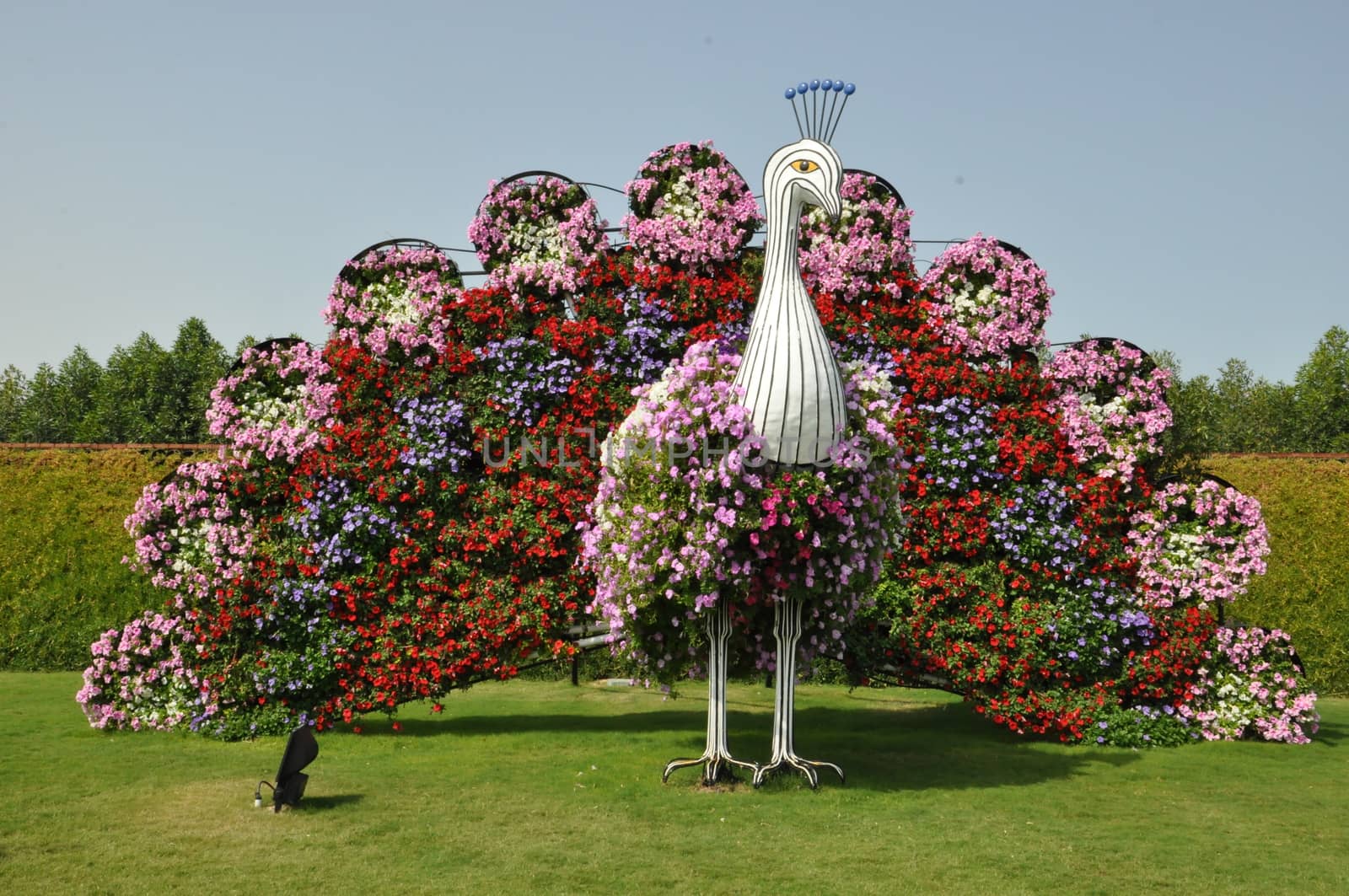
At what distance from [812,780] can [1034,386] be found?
5.37 meters

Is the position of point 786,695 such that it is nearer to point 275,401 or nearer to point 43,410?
point 275,401

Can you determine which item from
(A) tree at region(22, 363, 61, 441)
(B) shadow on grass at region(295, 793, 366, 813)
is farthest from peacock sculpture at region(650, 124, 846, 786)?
(A) tree at region(22, 363, 61, 441)

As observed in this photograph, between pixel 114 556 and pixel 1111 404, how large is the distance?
50.5ft

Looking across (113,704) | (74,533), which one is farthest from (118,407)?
(113,704)

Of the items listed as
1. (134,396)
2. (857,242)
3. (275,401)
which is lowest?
(275,401)

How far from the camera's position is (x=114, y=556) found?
1902 cm

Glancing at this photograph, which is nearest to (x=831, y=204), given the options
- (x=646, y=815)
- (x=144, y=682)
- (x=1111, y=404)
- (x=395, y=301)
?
(x=1111, y=404)

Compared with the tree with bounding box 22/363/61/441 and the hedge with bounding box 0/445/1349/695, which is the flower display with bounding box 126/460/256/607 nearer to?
the hedge with bounding box 0/445/1349/695

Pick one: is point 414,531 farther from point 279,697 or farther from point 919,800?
point 919,800

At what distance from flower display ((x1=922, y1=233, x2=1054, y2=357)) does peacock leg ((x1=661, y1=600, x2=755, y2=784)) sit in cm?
481

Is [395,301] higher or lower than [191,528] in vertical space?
higher

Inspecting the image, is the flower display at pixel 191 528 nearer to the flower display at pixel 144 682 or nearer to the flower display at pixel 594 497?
the flower display at pixel 594 497

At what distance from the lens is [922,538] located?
12273 millimetres

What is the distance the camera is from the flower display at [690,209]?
12.5m
